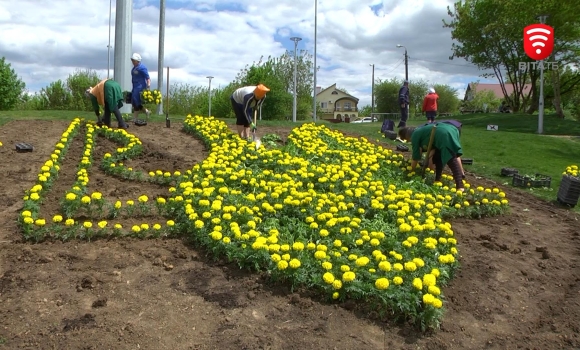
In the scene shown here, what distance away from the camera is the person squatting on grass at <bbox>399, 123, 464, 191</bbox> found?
24.7ft

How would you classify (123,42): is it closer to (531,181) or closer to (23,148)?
(23,148)

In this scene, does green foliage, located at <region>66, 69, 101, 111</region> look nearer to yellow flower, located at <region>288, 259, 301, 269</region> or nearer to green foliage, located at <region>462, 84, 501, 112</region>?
yellow flower, located at <region>288, 259, 301, 269</region>

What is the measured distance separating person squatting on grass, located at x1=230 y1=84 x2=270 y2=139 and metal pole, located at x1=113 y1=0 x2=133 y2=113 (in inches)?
275

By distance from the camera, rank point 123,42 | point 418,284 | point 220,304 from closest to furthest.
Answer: point 418,284
point 220,304
point 123,42

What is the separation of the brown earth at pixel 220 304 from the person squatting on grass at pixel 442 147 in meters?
2.04

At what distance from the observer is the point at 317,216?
17.6 feet

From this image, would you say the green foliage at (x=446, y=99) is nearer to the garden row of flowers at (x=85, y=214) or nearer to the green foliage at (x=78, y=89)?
the green foliage at (x=78, y=89)

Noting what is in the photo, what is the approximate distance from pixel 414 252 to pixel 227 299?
70.8 inches

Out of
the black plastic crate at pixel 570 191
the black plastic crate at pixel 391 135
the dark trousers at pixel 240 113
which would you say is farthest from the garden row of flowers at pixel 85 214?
→ the black plastic crate at pixel 391 135

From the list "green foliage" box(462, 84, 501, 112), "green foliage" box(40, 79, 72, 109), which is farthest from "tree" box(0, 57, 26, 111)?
"green foliage" box(462, 84, 501, 112)

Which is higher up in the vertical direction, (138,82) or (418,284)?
(138,82)

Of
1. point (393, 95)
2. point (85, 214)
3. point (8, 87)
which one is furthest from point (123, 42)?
point (393, 95)

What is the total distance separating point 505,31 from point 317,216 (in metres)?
30.7

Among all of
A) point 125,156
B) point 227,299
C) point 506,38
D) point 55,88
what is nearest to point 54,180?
point 125,156
